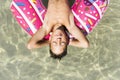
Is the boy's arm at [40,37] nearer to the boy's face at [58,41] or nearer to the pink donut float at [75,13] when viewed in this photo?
the pink donut float at [75,13]

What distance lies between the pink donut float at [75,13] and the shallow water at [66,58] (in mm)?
962

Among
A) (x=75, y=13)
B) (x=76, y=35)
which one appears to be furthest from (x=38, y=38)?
(x=75, y=13)

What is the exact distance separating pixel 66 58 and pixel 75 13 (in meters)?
1.25

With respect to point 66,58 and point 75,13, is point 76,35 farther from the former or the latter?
point 66,58

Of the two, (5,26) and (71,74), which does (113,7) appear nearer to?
(71,74)

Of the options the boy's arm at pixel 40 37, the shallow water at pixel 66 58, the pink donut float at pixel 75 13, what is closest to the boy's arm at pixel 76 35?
the pink donut float at pixel 75 13

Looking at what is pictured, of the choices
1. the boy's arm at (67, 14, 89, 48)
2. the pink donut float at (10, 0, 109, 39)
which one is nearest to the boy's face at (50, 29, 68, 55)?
the boy's arm at (67, 14, 89, 48)

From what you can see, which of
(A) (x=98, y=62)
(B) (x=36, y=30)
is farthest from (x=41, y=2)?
(A) (x=98, y=62)

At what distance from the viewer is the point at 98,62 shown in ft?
16.7

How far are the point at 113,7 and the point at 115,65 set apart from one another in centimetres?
130

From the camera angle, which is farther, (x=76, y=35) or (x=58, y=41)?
(x=76, y=35)

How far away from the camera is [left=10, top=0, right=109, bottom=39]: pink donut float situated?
13.9ft

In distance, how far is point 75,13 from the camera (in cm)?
423

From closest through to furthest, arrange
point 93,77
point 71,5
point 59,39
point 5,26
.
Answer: point 59,39
point 71,5
point 93,77
point 5,26
